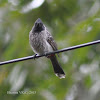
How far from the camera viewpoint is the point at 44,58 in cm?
763

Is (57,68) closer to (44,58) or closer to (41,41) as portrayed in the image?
(41,41)

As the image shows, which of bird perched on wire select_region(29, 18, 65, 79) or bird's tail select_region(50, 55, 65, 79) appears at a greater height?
bird perched on wire select_region(29, 18, 65, 79)

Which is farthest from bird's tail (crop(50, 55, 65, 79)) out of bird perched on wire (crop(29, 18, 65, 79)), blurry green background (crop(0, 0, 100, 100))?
blurry green background (crop(0, 0, 100, 100))

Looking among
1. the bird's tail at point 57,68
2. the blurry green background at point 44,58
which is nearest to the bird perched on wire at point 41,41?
the bird's tail at point 57,68

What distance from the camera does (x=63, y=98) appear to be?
698 centimetres

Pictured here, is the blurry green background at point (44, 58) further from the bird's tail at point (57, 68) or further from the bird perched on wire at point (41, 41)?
the bird perched on wire at point (41, 41)

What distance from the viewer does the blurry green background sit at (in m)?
6.98

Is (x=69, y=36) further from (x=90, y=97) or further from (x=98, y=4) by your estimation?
(x=90, y=97)

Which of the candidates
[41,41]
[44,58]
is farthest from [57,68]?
[44,58]

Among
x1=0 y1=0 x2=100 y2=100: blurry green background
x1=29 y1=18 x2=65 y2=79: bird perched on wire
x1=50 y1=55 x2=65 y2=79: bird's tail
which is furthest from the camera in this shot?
x1=0 y1=0 x2=100 y2=100: blurry green background

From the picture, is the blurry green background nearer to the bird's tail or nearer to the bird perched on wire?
the bird's tail

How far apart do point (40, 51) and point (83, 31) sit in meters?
1.27

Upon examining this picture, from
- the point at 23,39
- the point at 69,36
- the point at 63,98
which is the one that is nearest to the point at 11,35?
the point at 23,39

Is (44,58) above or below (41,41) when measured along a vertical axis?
below
